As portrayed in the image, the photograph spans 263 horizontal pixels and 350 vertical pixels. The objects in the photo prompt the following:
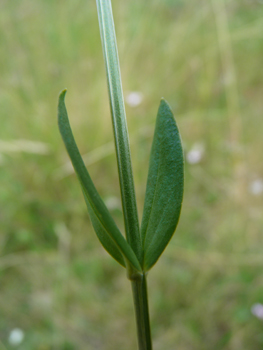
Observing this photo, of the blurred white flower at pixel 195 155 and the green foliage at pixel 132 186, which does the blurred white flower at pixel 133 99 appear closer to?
the blurred white flower at pixel 195 155

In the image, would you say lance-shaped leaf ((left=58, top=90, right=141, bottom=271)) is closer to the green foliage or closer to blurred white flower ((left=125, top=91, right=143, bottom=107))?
the green foliage

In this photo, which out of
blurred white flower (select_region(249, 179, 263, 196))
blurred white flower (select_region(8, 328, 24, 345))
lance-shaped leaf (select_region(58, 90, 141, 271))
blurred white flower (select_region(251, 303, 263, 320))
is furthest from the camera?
blurred white flower (select_region(249, 179, 263, 196))

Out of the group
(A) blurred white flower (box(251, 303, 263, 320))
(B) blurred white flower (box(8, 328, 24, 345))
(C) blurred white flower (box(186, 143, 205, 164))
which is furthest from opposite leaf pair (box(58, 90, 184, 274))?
(C) blurred white flower (box(186, 143, 205, 164))

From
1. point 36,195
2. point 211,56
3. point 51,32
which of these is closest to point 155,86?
point 211,56

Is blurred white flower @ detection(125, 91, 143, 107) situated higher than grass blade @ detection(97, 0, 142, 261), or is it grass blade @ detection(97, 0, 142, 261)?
blurred white flower @ detection(125, 91, 143, 107)

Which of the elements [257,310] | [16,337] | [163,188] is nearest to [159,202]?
[163,188]

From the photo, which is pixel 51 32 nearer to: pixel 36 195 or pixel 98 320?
pixel 36 195
